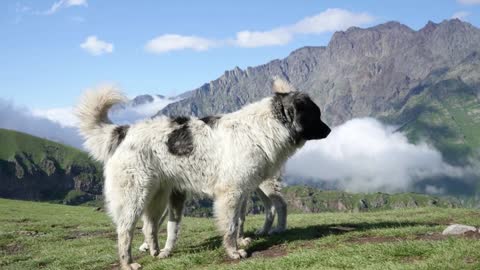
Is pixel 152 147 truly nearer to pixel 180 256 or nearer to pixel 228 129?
pixel 228 129

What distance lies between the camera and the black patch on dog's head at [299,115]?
46.0 feet

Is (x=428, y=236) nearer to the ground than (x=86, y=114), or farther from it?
nearer to the ground

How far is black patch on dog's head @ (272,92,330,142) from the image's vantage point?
1402 cm

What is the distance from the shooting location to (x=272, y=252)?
13.6m

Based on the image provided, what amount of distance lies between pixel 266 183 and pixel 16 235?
1800 cm

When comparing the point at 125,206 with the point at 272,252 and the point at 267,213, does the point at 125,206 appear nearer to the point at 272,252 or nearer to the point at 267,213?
the point at 272,252

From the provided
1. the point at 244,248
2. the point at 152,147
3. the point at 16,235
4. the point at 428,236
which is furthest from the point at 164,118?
the point at 16,235

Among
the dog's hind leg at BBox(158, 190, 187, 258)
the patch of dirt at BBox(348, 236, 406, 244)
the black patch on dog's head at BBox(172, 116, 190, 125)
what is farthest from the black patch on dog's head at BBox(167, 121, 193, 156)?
the patch of dirt at BBox(348, 236, 406, 244)

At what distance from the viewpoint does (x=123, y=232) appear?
1322 cm

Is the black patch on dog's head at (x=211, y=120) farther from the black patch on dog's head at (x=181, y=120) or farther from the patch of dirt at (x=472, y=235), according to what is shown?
the patch of dirt at (x=472, y=235)

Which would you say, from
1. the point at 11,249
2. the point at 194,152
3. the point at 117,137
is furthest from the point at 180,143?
the point at 11,249

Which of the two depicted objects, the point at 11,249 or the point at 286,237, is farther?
the point at 11,249

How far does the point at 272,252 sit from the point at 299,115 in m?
3.85

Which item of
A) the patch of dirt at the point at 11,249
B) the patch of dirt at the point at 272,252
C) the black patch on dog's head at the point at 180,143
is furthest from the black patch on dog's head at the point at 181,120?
the patch of dirt at the point at 11,249
